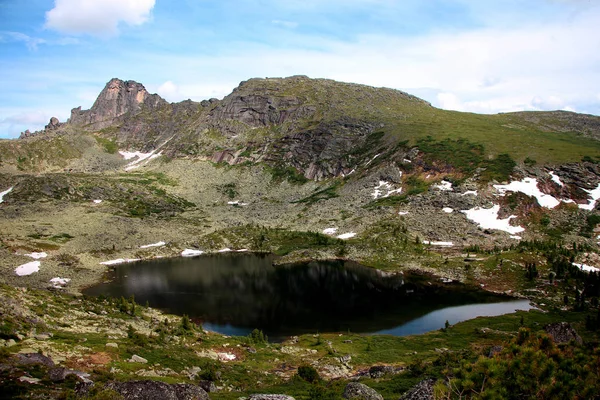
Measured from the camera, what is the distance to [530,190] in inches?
4702

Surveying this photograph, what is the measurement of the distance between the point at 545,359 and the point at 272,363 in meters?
31.9

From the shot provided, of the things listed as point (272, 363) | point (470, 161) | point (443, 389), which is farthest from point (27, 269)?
point (470, 161)

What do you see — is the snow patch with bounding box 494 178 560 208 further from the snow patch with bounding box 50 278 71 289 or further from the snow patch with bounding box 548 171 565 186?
the snow patch with bounding box 50 278 71 289

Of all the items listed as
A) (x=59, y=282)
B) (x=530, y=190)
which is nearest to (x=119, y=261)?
(x=59, y=282)

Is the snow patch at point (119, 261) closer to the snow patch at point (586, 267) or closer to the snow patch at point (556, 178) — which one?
the snow patch at point (586, 267)

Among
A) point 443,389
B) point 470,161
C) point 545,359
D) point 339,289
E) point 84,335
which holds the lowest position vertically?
point 339,289

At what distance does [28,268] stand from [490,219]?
116209mm

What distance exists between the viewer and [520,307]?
66.3 metres

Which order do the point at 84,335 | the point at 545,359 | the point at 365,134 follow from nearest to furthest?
the point at 545,359
the point at 84,335
the point at 365,134

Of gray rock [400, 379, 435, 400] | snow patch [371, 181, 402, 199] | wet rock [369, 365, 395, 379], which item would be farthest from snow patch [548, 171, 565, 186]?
gray rock [400, 379, 435, 400]

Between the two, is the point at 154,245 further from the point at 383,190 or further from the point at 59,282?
the point at 383,190

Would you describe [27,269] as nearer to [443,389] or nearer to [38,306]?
[38,306]

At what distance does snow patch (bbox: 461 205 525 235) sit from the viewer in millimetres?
107125

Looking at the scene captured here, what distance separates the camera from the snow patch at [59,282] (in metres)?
76.6
